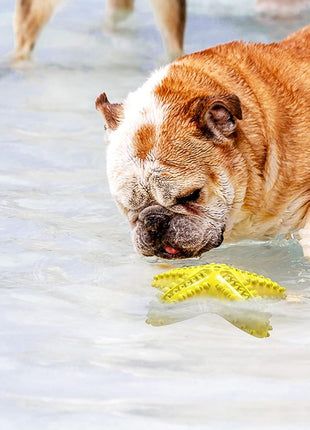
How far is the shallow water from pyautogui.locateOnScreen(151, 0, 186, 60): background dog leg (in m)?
1.63

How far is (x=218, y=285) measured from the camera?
3393 millimetres

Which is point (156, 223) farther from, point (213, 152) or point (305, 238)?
point (305, 238)

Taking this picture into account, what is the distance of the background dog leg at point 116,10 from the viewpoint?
32.7 feet

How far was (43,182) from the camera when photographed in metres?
5.50

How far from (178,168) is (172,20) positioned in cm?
469

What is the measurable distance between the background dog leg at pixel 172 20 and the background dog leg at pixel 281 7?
2.88 meters

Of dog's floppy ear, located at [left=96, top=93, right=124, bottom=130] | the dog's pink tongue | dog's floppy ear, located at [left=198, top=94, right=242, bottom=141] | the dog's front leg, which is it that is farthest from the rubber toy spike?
dog's floppy ear, located at [left=96, top=93, right=124, bottom=130]

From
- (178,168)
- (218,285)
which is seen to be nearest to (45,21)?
(178,168)

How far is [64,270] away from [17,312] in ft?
2.05

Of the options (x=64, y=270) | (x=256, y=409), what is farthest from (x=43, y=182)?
(x=256, y=409)

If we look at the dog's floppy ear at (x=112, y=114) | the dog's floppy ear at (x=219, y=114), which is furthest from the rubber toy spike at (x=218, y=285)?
the dog's floppy ear at (x=112, y=114)

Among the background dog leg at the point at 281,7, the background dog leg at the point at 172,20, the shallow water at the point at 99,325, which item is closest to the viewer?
the shallow water at the point at 99,325

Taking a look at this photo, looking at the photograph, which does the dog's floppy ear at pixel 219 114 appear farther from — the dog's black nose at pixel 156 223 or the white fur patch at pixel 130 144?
the dog's black nose at pixel 156 223

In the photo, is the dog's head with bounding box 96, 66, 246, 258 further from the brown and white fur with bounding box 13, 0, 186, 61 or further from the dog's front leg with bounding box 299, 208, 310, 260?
the brown and white fur with bounding box 13, 0, 186, 61
